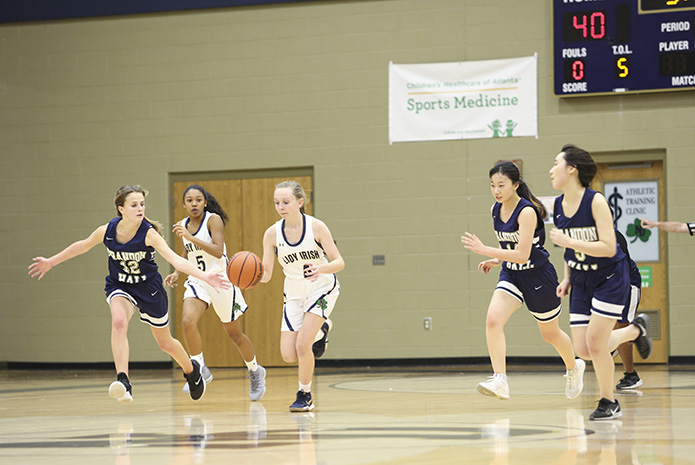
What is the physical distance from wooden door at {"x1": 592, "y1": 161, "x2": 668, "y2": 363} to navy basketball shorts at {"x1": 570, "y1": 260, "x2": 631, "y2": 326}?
16.1 feet

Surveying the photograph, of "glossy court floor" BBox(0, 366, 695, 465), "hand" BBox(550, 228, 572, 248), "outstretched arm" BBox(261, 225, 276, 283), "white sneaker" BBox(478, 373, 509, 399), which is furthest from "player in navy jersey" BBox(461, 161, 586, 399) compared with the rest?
"outstretched arm" BBox(261, 225, 276, 283)

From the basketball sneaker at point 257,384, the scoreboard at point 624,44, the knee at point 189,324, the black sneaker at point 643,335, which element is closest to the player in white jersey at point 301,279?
the basketball sneaker at point 257,384

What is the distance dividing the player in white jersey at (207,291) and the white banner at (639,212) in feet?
15.9

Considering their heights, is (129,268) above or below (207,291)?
above

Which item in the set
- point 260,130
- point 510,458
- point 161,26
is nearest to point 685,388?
point 510,458

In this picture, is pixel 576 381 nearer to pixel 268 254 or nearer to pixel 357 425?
pixel 357 425

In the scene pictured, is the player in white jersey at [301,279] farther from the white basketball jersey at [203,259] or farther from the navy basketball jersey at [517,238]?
the white basketball jersey at [203,259]

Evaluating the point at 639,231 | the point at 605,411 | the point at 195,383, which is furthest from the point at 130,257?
the point at 639,231

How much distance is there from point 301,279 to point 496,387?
1.53 meters

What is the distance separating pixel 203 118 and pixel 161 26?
1320 millimetres

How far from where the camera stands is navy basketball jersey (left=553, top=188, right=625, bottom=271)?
500 cm

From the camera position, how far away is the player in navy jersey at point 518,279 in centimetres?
564

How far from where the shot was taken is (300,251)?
593 cm

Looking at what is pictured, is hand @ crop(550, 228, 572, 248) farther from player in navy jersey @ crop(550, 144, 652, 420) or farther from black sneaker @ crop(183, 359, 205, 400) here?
black sneaker @ crop(183, 359, 205, 400)
